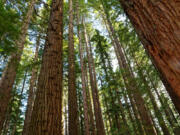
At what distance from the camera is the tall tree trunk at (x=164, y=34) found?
74 cm

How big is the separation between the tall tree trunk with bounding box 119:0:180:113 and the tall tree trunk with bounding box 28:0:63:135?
187cm

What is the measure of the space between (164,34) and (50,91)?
2047 millimetres

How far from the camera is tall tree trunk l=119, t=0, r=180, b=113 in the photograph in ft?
2.41

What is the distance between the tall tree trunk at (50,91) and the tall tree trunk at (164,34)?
1875mm

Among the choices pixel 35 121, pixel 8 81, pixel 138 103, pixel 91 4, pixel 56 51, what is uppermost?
pixel 91 4

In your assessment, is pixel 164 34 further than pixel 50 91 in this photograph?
No

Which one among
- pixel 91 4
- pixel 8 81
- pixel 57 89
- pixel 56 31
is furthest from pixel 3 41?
pixel 91 4

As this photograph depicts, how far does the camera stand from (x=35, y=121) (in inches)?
76.7

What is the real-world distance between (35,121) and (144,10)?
7.19ft

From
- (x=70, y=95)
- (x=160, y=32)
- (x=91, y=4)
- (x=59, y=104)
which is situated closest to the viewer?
(x=160, y=32)

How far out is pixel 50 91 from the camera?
2234 mm

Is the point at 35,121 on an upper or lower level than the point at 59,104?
lower

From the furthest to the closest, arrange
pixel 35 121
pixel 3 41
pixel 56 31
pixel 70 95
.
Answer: pixel 70 95
pixel 3 41
pixel 56 31
pixel 35 121

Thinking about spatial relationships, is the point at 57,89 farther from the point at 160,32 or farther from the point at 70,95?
the point at 70,95
